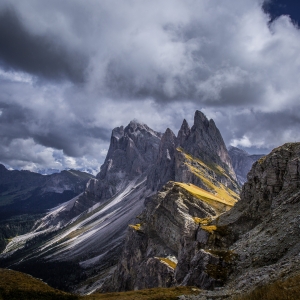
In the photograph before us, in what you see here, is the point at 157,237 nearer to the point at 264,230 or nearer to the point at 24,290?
the point at 264,230

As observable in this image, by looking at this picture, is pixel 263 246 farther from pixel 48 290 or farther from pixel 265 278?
pixel 48 290

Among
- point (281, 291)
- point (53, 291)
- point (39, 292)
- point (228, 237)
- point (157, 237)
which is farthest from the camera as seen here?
point (157, 237)

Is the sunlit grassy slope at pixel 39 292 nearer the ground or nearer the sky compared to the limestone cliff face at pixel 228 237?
nearer the ground

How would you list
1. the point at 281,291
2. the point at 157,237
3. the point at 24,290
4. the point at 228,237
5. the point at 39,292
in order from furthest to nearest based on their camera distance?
the point at 157,237
the point at 228,237
the point at 39,292
the point at 24,290
the point at 281,291

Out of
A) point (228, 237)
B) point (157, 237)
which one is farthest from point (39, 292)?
point (157, 237)

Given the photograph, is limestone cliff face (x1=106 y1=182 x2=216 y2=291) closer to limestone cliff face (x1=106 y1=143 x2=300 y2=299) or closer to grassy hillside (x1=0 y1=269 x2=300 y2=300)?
limestone cliff face (x1=106 y1=143 x2=300 y2=299)

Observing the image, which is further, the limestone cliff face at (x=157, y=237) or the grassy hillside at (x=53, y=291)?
the limestone cliff face at (x=157, y=237)

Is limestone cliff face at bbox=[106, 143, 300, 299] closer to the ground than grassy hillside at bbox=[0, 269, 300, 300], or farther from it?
farther from it

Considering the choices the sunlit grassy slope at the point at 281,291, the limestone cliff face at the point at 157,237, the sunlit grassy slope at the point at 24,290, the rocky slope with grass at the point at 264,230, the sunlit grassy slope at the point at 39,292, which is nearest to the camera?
the sunlit grassy slope at the point at 281,291

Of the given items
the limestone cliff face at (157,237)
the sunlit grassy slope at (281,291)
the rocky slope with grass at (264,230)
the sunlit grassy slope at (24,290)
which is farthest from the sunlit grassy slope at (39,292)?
the limestone cliff face at (157,237)

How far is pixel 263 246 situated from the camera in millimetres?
34906

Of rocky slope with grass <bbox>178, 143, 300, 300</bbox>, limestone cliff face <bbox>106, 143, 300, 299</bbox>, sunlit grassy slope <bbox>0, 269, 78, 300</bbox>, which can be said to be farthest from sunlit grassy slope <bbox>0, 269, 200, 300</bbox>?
rocky slope with grass <bbox>178, 143, 300, 300</bbox>

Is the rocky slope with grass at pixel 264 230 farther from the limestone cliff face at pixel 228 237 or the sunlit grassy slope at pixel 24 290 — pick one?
the sunlit grassy slope at pixel 24 290

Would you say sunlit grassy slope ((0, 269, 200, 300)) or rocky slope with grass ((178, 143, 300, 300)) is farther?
sunlit grassy slope ((0, 269, 200, 300))
